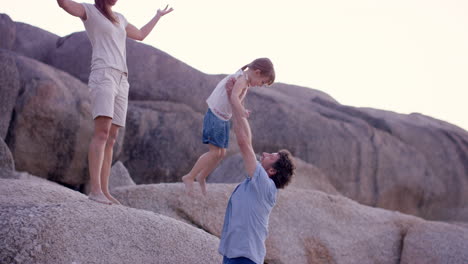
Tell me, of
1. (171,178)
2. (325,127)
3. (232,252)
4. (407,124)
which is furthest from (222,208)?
(407,124)

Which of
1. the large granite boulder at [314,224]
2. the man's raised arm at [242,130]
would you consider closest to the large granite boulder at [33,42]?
the large granite boulder at [314,224]

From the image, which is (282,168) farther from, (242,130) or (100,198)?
(100,198)

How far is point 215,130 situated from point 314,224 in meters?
3.11

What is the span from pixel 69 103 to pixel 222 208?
5166 mm

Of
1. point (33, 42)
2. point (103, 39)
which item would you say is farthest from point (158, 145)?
point (103, 39)

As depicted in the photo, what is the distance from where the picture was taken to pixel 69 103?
40.2 feet

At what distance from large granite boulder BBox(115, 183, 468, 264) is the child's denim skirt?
6.51ft

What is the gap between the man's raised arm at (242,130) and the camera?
4441 millimetres

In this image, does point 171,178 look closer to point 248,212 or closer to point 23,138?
point 23,138

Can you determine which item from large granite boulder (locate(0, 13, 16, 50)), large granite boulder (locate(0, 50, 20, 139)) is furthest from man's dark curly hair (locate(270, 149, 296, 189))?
large granite boulder (locate(0, 13, 16, 50))

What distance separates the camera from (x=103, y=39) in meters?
5.22

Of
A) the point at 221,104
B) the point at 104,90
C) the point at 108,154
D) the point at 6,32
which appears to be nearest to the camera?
the point at 104,90

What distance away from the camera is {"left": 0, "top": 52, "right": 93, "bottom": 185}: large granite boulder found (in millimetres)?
11742

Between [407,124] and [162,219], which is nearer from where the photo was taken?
[162,219]
